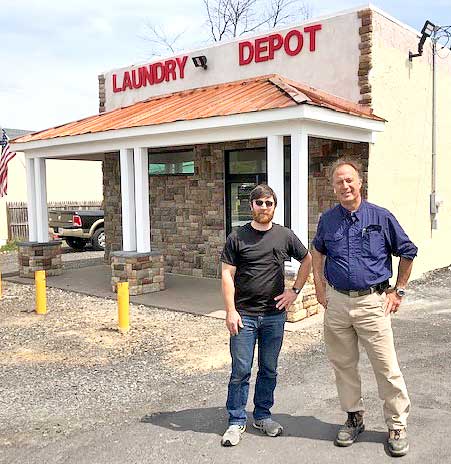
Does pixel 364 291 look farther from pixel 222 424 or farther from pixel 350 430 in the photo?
pixel 222 424

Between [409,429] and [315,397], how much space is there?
3.04 ft

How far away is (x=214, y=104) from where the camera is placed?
8781 mm

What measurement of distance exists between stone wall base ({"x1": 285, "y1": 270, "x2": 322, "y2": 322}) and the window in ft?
14.8

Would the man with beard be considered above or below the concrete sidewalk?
above

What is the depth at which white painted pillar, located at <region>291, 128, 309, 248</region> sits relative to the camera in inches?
287

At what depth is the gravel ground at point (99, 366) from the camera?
441 cm

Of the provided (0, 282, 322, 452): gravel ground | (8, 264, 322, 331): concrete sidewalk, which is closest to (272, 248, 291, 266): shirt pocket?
(0, 282, 322, 452): gravel ground

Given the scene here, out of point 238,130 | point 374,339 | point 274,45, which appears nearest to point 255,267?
point 374,339

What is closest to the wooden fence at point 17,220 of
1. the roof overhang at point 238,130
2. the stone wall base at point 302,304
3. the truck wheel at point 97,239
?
the truck wheel at point 97,239

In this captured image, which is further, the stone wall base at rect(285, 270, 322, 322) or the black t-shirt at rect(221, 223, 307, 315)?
the stone wall base at rect(285, 270, 322, 322)

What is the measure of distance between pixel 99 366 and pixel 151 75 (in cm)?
810

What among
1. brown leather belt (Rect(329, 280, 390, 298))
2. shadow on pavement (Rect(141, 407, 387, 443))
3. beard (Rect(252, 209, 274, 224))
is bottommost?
shadow on pavement (Rect(141, 407, 387, 443))

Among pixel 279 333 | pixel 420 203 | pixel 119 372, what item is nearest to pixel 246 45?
pixel 420 203

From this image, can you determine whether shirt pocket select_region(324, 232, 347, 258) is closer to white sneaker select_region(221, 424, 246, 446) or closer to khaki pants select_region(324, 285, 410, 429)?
khaki pants select_region(324, 285, 410, 429)
